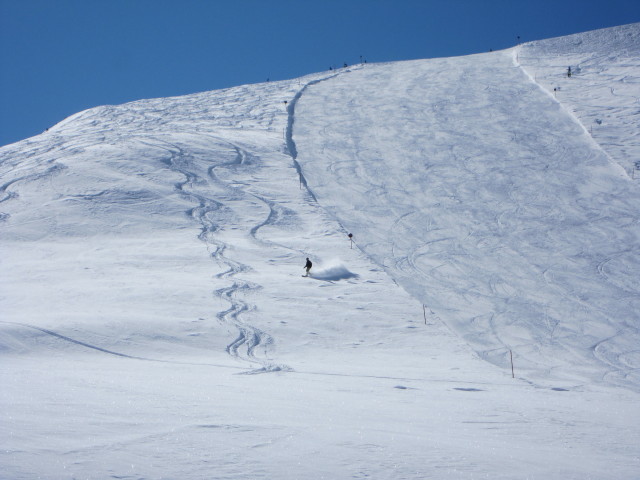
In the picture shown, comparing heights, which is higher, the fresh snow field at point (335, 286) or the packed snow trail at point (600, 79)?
the packed snow trail at point (600, 79)

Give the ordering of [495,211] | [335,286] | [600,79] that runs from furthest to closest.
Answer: [600,79] → [495,211] → [335,286]

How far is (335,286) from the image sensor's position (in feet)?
49.7

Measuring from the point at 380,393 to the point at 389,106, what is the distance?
24.6m

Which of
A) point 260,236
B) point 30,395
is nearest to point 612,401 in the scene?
point 30,395

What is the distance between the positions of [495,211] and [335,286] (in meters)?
6.92

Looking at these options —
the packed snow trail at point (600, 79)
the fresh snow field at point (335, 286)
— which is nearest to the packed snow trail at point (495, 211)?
the fresh snow field at point (335, 286)

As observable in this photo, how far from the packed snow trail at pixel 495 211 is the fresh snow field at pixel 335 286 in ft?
0.30

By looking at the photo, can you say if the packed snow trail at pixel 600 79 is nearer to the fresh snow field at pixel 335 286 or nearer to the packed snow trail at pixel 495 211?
the fresh snow field at pixel 335 286

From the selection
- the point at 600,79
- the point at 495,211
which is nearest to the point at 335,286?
the point at 495,211

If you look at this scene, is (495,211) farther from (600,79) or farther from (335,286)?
(600,79)

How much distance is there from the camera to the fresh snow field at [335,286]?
17.9ft

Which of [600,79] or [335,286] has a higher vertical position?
[600,79]

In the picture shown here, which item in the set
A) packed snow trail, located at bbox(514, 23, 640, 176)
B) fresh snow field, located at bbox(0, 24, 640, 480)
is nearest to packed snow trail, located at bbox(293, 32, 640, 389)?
fresh snow field, located at bbox(0, 24, 640, 480)

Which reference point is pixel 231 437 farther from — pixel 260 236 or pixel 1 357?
pixel 260 236
